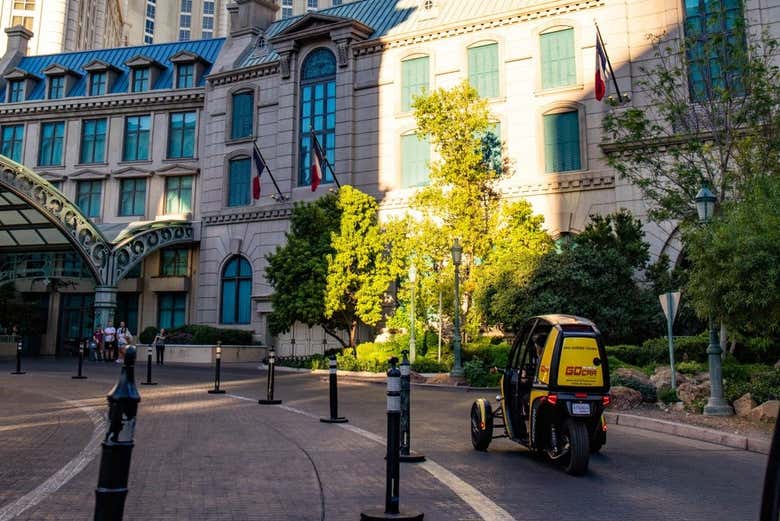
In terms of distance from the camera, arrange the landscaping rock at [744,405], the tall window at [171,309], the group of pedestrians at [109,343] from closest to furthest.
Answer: the landscaping rock at [744,405] < the group of pedestrians at [109,343] < the tall window at [171,309]

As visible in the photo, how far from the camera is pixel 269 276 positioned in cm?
2859

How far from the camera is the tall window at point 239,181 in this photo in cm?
3653

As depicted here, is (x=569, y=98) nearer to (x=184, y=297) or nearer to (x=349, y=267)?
(x=349, y=267)

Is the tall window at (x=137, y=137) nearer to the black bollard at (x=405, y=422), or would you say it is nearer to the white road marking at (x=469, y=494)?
the white road marking at (x=469, y=494)

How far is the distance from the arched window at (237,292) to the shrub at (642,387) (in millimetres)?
24366

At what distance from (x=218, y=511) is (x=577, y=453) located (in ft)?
13.1

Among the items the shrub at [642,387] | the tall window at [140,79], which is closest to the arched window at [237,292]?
the tall window at [140,79]

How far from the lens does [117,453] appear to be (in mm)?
2752

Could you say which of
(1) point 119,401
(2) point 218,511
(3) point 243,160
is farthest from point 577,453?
(3) point 243,160

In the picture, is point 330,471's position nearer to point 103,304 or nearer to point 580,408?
point 580,408

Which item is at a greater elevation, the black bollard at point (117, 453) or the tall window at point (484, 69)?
the tall window at point (484, 69)

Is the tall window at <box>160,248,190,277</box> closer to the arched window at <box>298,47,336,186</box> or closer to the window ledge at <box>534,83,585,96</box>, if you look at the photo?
the arched window at <box>298,47,336,186</box>

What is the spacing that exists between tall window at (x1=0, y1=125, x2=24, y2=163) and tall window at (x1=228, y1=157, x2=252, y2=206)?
622 inches

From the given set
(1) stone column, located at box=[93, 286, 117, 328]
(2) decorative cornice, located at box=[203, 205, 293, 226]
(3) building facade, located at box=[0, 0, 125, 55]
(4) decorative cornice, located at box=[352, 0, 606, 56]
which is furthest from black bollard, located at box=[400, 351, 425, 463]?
(3) building facade, located at box=[0, 0, 125, 55]
